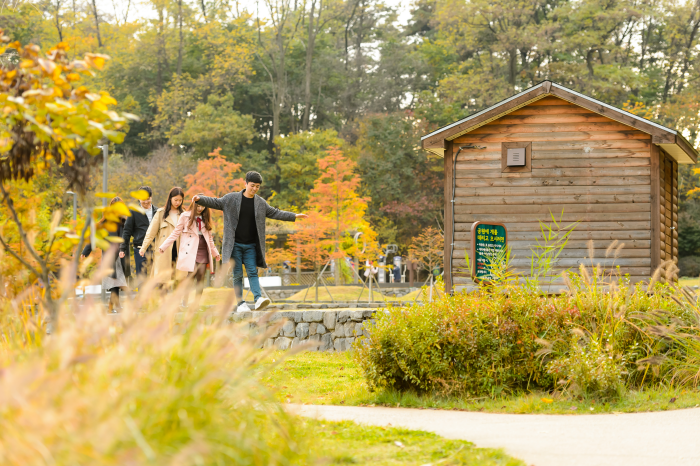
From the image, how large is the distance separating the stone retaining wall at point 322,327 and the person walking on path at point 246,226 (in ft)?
4.12

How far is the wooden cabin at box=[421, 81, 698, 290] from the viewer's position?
13.6 meters

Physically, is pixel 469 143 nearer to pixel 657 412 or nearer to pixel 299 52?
pixel 657 412

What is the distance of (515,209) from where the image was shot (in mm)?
13984

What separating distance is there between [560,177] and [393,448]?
10178 millimetres

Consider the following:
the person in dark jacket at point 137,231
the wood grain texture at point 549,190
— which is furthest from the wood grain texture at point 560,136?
the person in dark jacket at point 137,231

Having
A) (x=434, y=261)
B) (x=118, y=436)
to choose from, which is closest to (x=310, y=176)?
(x=434, y=261)

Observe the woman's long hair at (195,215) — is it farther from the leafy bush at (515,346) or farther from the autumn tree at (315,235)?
the autumn tree at (315,235)

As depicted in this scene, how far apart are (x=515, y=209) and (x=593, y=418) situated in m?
8.35

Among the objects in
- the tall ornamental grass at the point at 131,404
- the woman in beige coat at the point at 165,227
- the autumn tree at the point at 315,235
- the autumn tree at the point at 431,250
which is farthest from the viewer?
the autumn tree at the point at 431,250

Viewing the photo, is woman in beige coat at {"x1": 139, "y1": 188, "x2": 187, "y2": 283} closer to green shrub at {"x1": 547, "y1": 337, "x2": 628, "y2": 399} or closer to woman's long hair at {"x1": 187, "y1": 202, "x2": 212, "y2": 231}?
woman's long hair at {"x1": 187, "y1": 202, "x2": 212, "y2": 231}

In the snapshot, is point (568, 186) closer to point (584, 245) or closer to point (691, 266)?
point (584, 245)

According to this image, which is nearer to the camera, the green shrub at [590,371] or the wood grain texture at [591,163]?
the green shrub at [590,371]

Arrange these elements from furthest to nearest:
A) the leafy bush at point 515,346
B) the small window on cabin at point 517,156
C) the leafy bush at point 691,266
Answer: the leafy bush at point 691,266 < the small window on cabin at point 517,156 < the leafy bush at point 515,346

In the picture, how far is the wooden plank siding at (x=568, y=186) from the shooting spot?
13.6 metres
